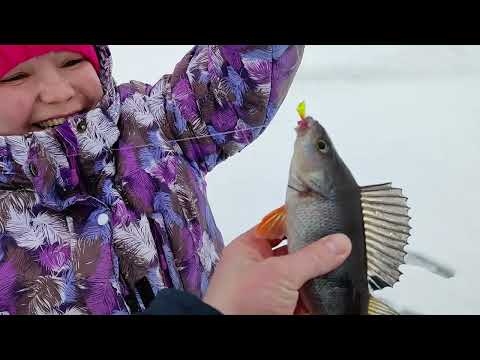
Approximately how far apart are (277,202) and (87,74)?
0.78 m

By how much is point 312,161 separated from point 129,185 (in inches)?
18.8

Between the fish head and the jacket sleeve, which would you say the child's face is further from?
the fish head

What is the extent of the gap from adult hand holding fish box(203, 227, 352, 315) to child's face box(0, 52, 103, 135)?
1.47 ft

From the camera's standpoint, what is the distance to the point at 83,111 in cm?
112

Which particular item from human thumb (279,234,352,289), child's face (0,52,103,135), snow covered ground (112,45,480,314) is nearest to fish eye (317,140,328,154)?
human thumb (279,234,352,289)

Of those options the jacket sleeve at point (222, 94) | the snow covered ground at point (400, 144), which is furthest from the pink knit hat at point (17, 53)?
the snow covered ground at point (400, 144)

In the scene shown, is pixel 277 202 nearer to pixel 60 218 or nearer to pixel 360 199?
pixel 60 218

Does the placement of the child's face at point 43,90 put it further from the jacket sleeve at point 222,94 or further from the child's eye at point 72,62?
the jacket sleeve at point 222,94

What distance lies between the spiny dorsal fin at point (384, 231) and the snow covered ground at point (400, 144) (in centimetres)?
74

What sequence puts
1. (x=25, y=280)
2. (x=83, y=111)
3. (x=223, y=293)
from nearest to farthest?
1. (x=223, y=293)
2. (x=25, y=280)
3. (x=83, y=111)

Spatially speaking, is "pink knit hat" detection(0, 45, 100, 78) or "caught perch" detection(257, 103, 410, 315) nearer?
"caught perch" detection(257, 103, 410, 315)

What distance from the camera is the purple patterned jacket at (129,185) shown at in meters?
1.03

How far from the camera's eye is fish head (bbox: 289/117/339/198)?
768 millimetres
